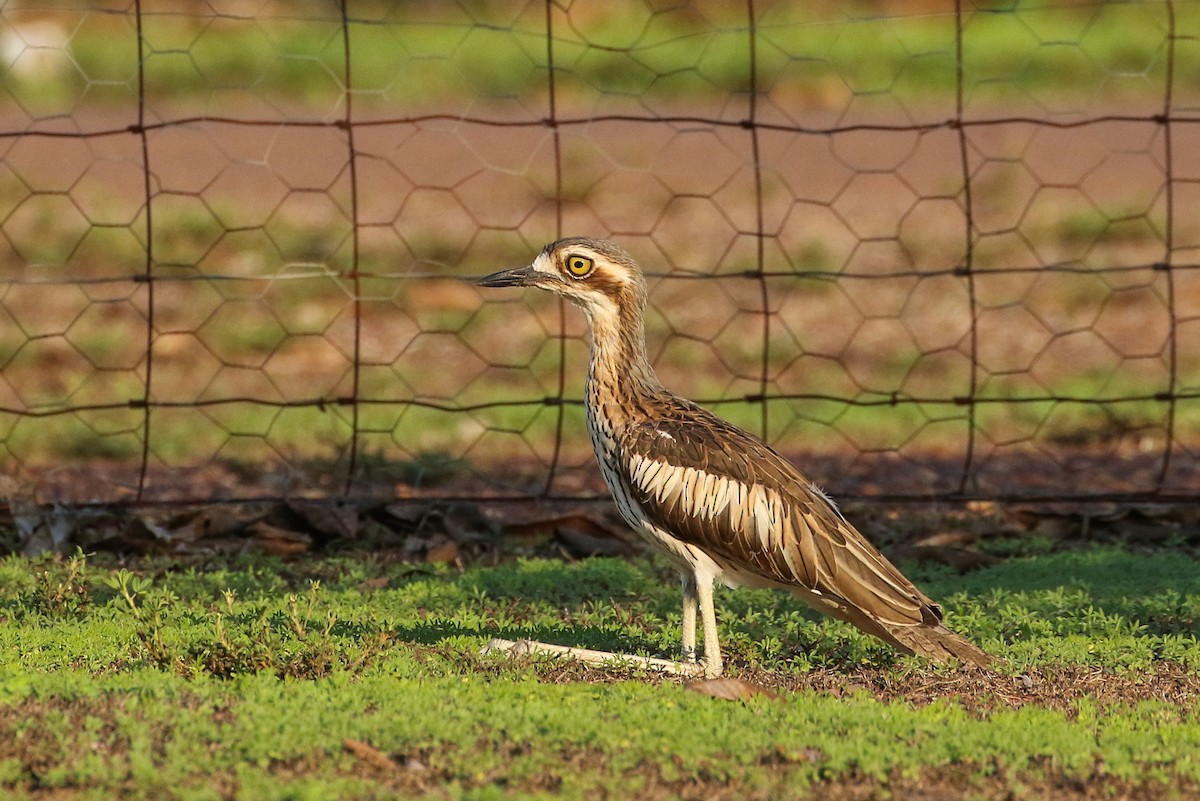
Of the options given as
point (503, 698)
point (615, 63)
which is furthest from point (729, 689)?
point (615, 63)

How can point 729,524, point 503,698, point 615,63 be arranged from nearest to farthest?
1. point 503,698
2. point 729,524
3. point 615,63

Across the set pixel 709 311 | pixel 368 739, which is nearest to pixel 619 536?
pixel 368 739

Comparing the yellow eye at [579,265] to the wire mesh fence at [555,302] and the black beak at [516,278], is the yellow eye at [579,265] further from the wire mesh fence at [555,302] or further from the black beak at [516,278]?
the wire mesh fence at [555,302]

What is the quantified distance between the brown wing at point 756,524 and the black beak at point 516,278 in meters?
0.69

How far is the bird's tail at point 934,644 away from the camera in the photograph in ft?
16.8

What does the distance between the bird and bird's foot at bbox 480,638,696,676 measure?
2 cm

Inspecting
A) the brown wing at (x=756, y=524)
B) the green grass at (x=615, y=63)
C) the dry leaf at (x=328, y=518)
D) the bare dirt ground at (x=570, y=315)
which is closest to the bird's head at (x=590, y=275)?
the brown wing at (x=756, y=524)

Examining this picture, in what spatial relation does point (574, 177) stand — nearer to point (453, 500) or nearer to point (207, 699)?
point (453, 500)

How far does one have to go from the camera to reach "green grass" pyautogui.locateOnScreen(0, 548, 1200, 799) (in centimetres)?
406

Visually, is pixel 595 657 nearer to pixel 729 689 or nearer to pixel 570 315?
pixel 729 689

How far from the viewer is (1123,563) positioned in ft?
22.0

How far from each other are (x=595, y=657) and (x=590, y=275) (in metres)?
1.28

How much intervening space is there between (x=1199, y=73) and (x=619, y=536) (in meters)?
14.8

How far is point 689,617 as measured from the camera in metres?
5.32
